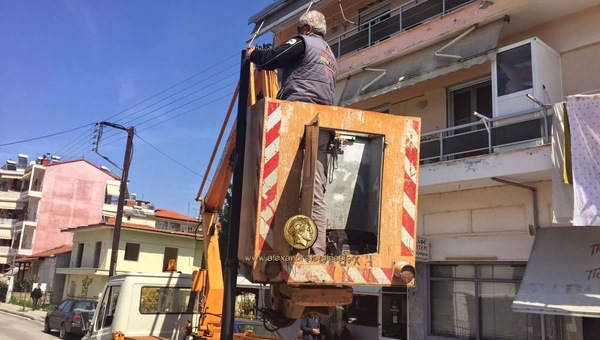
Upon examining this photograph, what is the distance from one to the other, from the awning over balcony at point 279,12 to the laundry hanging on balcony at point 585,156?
8371 mm

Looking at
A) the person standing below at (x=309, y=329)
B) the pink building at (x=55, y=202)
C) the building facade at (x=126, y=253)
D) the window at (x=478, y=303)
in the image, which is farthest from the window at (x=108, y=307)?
the pink building at (x=55, y=202)

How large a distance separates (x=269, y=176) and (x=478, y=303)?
8119 mm

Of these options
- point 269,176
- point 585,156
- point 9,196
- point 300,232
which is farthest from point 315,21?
point 9,196

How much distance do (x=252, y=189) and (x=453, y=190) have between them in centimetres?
805

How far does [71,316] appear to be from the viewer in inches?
750

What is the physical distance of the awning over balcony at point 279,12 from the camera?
14856 mm

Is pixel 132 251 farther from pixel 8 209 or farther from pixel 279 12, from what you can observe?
pixel 8 209

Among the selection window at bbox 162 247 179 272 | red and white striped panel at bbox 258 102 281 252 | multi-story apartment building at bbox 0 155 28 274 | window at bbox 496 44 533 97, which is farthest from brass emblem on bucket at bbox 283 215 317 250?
multi-story apartment building at bbox 0 155 28 274

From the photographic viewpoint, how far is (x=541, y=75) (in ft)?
31.3

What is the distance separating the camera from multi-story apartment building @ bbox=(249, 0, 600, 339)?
344 inches

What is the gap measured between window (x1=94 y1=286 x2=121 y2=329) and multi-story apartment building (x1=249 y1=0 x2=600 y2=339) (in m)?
6.52

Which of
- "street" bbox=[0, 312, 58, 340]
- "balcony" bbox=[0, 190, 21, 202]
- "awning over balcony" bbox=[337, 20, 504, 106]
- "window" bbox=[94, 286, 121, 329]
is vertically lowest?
"street" bbox=[0, 312, 58, 340]

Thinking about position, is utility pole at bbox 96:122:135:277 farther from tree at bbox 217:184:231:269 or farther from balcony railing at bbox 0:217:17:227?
balcony railing at bbox 0:217:17:227

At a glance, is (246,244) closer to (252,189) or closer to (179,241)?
(252,189)
